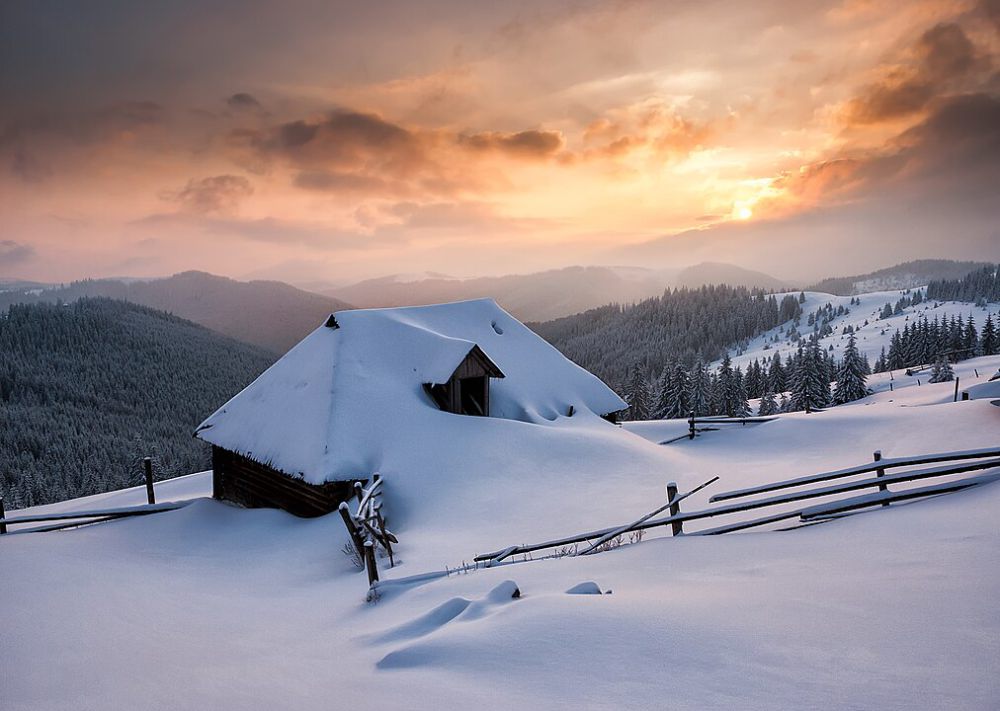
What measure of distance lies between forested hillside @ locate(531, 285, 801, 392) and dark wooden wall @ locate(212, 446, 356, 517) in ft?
370

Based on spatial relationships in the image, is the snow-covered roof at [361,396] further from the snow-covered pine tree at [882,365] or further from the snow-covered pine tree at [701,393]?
the snow-covered pine tree at [882,365]

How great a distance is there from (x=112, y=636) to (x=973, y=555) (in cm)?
1032

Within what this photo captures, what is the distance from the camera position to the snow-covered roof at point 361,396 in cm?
1542

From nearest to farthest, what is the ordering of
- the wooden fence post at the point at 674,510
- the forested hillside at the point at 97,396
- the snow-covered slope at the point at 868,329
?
the wooden fence post at the point at 674,510, the forested hillside at the point at 97,396, the snow-covered slope at the point at 868,329

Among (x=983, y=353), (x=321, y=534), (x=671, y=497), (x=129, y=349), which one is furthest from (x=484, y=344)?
(x=129, y=349)

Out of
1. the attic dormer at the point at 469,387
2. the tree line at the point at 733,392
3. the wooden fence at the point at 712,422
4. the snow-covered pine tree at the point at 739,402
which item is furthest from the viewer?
the snow-covered pine tree at the point at 739,402

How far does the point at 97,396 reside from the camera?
14812 centimetres

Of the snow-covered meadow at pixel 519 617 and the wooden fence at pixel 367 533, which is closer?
the snow-covered meadow at pixel 519 617

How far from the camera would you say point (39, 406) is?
451 feet

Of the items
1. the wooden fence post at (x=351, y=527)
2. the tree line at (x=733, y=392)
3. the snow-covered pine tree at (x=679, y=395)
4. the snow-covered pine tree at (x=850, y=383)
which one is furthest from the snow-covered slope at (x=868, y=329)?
the wooden fence post at (x=351, y=527)

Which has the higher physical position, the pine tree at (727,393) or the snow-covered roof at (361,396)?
the snow-covered roof at (361,396)

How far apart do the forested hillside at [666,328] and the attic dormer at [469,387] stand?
352 ft

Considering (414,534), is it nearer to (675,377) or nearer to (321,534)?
(321,534)

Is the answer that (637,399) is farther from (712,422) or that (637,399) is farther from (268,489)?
(268,489)
